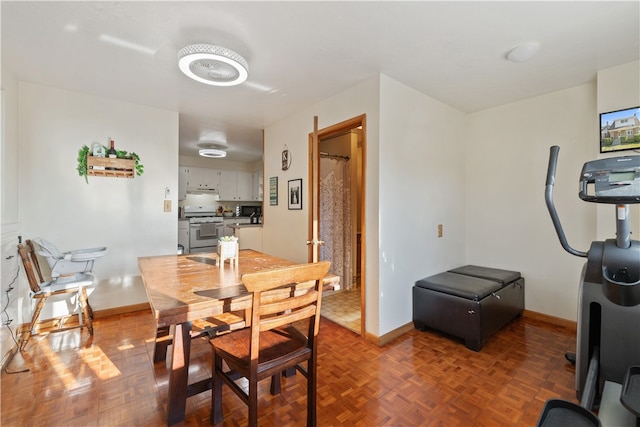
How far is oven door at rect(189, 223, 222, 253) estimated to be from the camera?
6141 millimetres

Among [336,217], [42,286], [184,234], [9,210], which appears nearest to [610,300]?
[336,217]

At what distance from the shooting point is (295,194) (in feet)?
11.8

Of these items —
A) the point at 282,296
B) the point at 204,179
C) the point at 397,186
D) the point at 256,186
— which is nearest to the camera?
the point at 282,296

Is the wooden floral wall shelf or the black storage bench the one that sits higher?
the wooden floral wall shelf

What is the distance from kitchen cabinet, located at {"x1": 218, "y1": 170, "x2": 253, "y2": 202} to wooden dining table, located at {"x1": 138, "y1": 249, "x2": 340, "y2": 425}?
205 inches

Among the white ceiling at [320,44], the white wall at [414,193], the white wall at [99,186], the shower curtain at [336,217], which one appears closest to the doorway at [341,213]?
the shower curtain at [336,217]

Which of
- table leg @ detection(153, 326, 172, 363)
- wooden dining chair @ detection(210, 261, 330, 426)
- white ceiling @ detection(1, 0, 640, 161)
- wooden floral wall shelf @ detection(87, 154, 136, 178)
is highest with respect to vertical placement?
white ceiling @ detection(1, 0, 640, 161)

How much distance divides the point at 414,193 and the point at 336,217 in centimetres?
147

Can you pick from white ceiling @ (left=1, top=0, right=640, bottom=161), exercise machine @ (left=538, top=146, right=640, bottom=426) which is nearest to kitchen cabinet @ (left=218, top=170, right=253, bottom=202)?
white ceiling @ (left=1, top=0, right=640, bottom=161)

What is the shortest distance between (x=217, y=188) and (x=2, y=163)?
4672 millimetres

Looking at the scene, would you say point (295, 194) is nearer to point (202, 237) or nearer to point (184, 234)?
point (202, 237)

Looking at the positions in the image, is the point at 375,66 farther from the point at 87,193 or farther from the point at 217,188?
the point at 217,188

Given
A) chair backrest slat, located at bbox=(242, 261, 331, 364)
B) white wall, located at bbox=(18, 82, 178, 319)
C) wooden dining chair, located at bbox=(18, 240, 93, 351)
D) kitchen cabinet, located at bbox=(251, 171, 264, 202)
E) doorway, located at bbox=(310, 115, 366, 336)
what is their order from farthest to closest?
1. kitchen cabinet, located at bbox=(251, 171, 264, 202)
2. doorway, located at bbox=(310, 115, 366, 336)
3. white wall, located at bbox=(18, 82, 178, 319)
4. wooden dining chair, located at bbox=(18, 240, 93, 351)
5. chair backrest slat, located at bbox=(242, 261, 331, 364)

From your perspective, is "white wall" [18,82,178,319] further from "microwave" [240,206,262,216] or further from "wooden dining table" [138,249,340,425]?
"microwave" [240,206,262,216]
